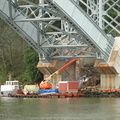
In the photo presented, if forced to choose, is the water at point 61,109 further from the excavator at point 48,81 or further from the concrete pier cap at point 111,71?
the concrete pier cap at point 111,71

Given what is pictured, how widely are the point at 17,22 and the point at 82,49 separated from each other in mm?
8188

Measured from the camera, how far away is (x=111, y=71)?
276ft

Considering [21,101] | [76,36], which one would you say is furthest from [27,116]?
[76,36]

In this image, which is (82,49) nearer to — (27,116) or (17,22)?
(17,22)

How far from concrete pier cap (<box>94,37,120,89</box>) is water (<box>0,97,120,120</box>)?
6750 millimetres

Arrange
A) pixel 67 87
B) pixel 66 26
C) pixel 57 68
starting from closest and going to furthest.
Result: pixel 67 87 → pixel 66 26 → pixel 57 68

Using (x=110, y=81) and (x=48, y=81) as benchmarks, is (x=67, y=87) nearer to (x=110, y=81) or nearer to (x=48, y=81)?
(x=110, y=81)

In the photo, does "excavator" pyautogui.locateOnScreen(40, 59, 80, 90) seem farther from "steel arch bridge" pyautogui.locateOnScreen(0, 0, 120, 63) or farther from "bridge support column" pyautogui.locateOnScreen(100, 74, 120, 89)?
"bridge support column" pyautogui.locateOnScreen(100, 74, 120, 89)

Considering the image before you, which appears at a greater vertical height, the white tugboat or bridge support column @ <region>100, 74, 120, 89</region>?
bridge support column @ <region>100, 74, 120, 89</region>

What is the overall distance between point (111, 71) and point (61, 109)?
63.3 feet

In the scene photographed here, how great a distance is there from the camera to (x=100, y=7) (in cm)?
8088

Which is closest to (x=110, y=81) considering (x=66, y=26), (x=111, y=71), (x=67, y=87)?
(x=111, y=71)

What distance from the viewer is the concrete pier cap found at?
83.4m

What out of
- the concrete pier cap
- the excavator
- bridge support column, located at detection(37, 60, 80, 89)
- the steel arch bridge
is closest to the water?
the excavator
